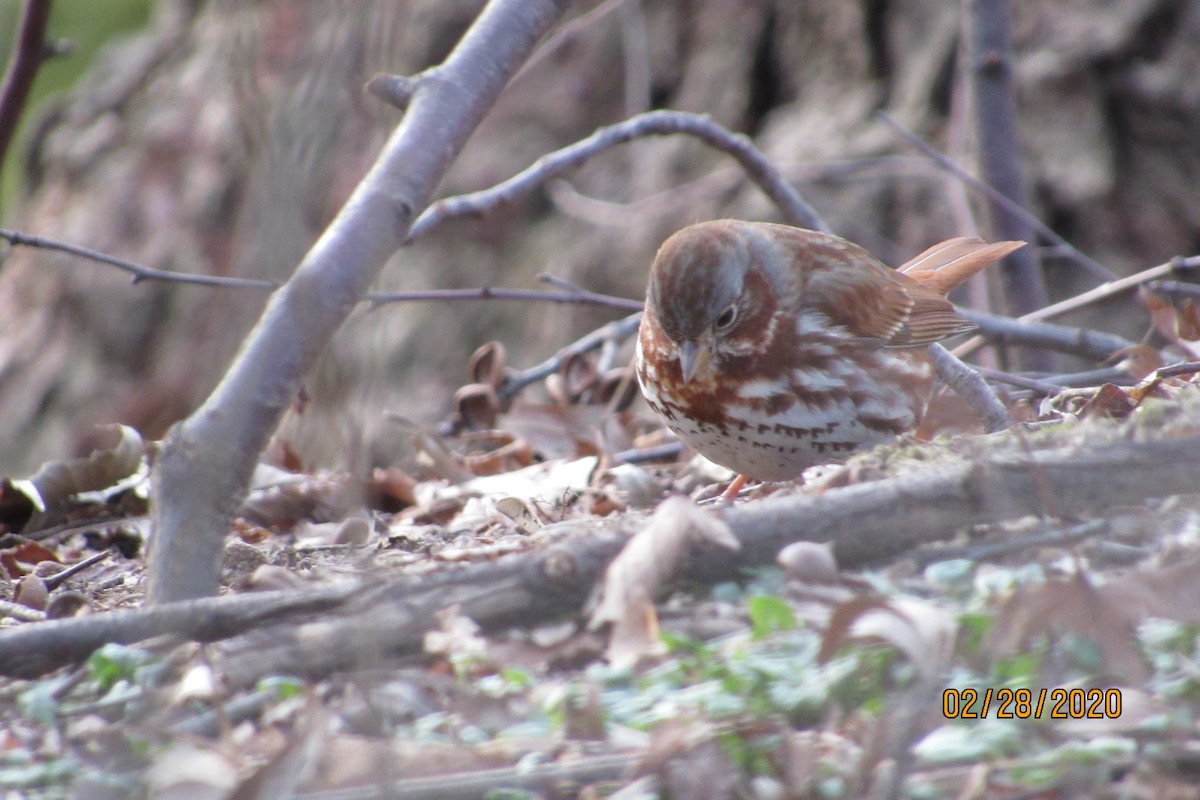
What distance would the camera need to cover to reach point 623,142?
4.93 m

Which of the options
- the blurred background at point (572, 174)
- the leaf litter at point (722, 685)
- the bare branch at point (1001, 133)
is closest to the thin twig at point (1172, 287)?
the blurred background at point (572, 174)

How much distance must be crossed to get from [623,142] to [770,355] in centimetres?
142

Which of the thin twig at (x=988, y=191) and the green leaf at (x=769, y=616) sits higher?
the thin twig at (x=988, y=191)

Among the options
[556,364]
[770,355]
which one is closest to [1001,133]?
[556,364]

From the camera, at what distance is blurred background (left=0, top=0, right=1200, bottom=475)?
6.74 m

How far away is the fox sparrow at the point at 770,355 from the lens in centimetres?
379

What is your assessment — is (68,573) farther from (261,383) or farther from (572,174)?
(572,174)

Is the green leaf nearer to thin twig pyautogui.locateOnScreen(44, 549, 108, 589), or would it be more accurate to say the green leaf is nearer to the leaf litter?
the leaf litter

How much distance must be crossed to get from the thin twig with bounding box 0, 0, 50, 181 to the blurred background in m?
0.91

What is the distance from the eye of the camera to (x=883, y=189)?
24.0 ft

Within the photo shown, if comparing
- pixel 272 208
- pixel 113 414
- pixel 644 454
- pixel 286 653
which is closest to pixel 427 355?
pixel 113 414

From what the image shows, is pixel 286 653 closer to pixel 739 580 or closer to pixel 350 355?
pixel 350 355

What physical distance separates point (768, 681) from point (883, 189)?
18.6 ft
